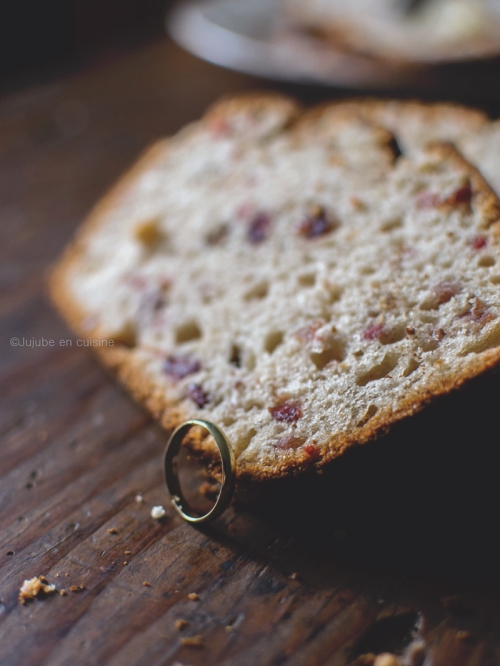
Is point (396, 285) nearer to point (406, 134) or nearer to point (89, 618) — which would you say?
point (406, 134)

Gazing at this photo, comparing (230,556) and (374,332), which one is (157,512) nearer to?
(230,556)

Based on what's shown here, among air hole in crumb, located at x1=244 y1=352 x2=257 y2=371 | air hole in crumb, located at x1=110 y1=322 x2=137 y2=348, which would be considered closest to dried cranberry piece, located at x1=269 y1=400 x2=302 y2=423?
air hole in crumb, located at x1=244 y1=352 x2=257 y2=371

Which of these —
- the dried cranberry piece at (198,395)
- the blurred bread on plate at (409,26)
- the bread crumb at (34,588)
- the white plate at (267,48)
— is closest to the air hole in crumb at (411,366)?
the dried cranberry piece at (198,395)

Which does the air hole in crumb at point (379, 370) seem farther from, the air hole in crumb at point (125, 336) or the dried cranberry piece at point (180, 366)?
the air hole in crumb at point (125, 336)

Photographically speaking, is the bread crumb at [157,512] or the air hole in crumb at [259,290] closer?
the bread crumb at [157,512]

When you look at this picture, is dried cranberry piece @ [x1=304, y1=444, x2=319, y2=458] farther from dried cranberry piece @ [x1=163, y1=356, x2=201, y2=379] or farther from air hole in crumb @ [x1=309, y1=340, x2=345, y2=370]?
dried cranberry piece @ [x1=163, y1=356, x2=201, y2=379]

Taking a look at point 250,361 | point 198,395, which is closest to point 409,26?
point 250,361
